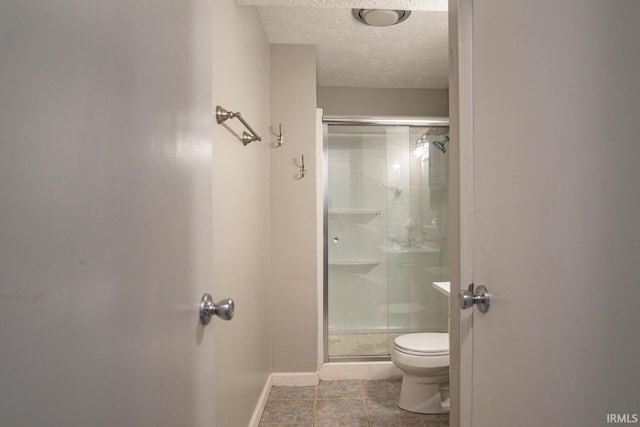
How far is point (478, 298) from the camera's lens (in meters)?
0.90

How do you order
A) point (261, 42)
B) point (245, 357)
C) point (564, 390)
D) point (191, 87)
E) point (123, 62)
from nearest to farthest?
1. point (123, 62)
2. point (564, 390)
3. point (191, 87)
4. point (245, 357)
5. point (261, 42)

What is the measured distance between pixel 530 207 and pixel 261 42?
2086mm

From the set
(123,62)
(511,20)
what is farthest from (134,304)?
(511,20)

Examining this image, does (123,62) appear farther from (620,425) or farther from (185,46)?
(620,425)

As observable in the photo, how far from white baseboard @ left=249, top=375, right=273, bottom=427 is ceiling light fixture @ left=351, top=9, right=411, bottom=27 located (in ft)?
8.03

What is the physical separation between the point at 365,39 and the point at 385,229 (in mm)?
1501

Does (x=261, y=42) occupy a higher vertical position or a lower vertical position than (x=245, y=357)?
higher

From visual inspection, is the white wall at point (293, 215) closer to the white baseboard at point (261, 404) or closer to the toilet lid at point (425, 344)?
the white baseboard at point (261, 404)

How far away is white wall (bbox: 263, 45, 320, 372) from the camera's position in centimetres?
256

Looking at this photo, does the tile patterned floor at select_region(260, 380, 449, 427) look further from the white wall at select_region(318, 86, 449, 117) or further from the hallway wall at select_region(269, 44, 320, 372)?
the white wall at select_region(318, 86, 449, 117)

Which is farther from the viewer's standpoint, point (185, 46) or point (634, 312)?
point (185, 46)

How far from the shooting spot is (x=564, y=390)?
0.61m

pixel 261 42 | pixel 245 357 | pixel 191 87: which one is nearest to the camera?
pixel 191 87
